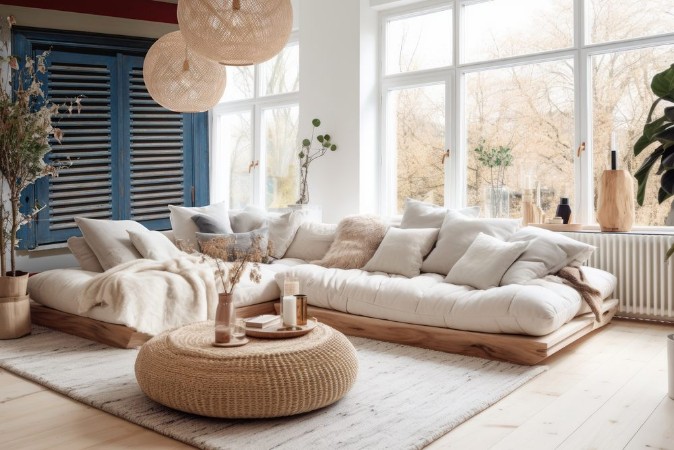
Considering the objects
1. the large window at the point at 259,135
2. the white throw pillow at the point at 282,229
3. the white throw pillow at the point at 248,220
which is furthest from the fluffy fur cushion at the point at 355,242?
the large window at the point at 259,135

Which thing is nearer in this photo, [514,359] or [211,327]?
[211,327]

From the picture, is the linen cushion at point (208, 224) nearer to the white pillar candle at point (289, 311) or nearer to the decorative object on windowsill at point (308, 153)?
the decorative object on windowsill at point (308, 153)

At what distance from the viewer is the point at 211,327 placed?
3.51 m

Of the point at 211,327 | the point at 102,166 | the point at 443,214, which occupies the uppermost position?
the point at 102,166

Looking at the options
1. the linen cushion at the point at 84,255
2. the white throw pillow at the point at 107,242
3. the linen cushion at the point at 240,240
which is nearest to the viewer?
the white throw pillow at the point at 107,242

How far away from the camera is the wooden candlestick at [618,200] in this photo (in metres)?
4.94

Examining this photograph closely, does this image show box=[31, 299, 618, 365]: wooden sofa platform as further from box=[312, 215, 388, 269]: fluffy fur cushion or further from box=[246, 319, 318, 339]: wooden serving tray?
box=[246, 319, 318, 339]: wooden serving tray

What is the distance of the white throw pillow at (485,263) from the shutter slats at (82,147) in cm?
354

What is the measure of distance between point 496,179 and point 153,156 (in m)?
3.41

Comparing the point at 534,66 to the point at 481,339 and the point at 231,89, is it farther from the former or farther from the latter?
the point at 231,89

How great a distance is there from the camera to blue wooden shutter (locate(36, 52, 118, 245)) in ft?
19.6

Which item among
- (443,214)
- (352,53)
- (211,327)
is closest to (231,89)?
(352,53)

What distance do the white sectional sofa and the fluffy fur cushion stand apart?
0.12 feet

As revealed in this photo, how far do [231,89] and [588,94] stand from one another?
419 cm
